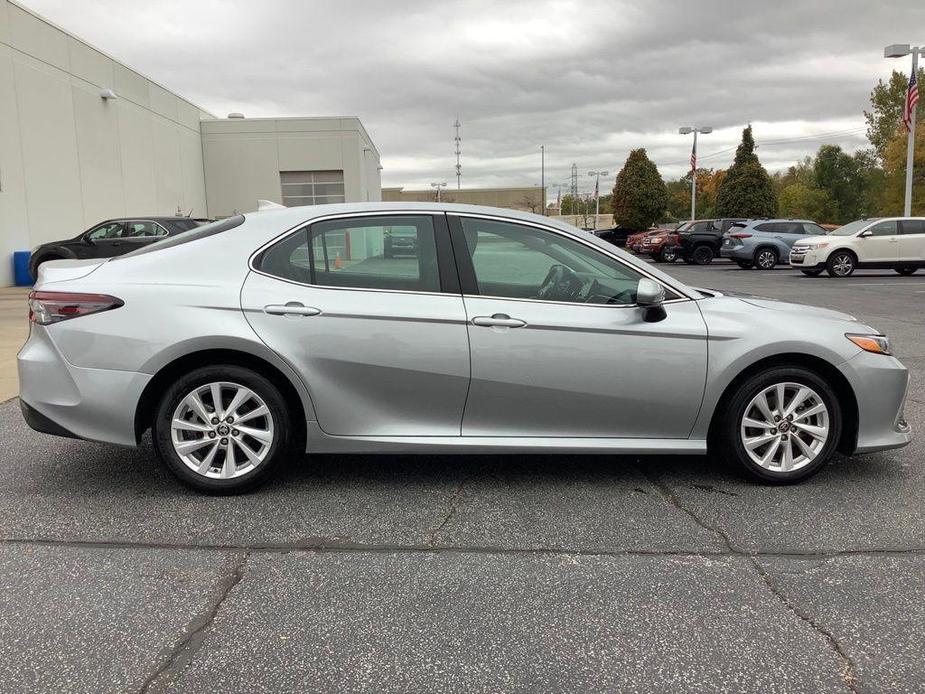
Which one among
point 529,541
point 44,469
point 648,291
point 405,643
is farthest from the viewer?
point 44,469

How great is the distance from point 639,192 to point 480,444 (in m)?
56.7

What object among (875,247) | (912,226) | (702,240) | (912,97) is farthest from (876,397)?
(702,240)

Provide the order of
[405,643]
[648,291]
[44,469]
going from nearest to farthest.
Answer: [405,643] → [648,291] → [44,469]

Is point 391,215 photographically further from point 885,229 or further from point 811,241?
point 885,229

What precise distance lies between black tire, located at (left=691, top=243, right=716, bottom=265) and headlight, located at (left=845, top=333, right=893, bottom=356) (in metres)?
26.5

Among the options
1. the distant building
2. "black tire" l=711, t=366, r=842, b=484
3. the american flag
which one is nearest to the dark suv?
the american flag

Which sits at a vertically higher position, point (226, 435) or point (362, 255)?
point (362, 255)

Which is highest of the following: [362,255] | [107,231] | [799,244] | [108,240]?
[107,231]

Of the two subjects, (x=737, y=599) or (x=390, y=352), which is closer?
(x=737, y=599)

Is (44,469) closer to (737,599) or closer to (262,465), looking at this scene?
(262,465)

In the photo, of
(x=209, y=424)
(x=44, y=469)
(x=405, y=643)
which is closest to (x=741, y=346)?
(x=405, y=643)

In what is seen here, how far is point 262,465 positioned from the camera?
4039mm

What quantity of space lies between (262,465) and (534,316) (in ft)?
5.43

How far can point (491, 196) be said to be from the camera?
9588 centimetres
